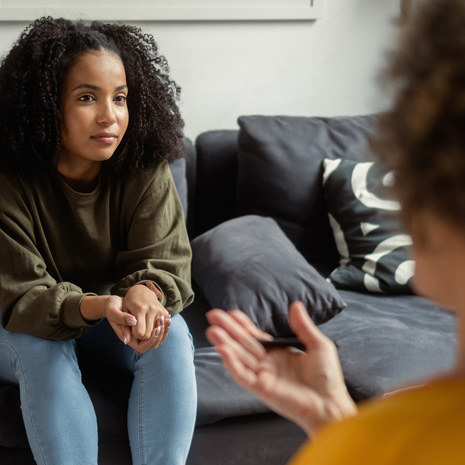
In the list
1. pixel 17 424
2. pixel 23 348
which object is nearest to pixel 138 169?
pixel 23 348

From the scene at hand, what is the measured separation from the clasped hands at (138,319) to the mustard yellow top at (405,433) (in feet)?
2.81

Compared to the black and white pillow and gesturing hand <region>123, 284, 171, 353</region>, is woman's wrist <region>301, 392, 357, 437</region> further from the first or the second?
the black and white pillow

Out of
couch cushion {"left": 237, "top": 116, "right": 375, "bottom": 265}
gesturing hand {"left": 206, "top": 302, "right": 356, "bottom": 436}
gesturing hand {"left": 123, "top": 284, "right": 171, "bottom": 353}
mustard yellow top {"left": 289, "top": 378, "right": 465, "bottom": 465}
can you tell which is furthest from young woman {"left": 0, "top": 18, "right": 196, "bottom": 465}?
mustard yellow top {"left": 289, "top": 378, "right": 465, "bottom": 465}

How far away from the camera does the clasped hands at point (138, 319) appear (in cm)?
131

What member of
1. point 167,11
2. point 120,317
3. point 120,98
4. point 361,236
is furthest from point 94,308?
point 167,11

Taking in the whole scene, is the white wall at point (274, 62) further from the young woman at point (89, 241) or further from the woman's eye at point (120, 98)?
the woman's eye at point (120, 98)

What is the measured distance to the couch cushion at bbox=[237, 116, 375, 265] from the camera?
2.11m

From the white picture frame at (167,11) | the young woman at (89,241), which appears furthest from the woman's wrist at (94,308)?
the white picture frame at (167,11)

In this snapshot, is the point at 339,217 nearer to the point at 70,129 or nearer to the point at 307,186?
the point at 307,186

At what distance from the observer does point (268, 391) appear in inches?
26.2

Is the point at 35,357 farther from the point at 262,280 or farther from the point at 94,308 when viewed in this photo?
the point at 262,280

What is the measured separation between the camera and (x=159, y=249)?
1.52 m

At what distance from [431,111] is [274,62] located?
202 cm

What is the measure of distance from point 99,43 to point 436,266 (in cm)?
114
